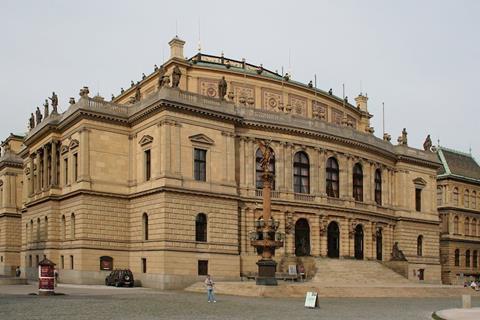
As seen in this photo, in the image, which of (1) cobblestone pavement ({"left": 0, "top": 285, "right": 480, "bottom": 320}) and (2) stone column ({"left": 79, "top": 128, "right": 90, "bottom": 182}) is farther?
(2) stone column ({"left": 79, "top": 128, "right": 90, "bottom": 182})

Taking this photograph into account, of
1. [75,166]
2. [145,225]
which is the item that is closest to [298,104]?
[145,225]

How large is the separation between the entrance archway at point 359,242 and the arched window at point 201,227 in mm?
20106

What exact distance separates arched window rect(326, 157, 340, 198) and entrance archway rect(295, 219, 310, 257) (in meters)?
4.91

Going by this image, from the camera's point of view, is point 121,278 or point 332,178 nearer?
point 121,278

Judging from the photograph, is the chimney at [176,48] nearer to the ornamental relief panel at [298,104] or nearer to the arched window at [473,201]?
the ornamental relief panel at [298,104]

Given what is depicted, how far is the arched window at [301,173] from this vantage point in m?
68.2

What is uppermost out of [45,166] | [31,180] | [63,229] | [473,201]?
[45,166]

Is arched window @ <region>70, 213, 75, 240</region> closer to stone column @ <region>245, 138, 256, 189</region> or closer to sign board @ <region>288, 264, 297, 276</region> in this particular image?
stone column @ <region>245, 138, 256, 189</region>

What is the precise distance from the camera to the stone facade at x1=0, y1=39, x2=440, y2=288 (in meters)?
58.3

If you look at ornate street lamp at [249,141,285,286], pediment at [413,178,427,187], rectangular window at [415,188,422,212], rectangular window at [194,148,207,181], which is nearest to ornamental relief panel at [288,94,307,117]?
pediment at [413,178,427,187]

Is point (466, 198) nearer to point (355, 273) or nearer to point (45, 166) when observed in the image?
point (355, 273)

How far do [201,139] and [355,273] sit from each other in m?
19.9

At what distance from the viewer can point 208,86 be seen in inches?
2852

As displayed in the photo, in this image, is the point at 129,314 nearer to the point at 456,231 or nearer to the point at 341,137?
the point at 341,137
